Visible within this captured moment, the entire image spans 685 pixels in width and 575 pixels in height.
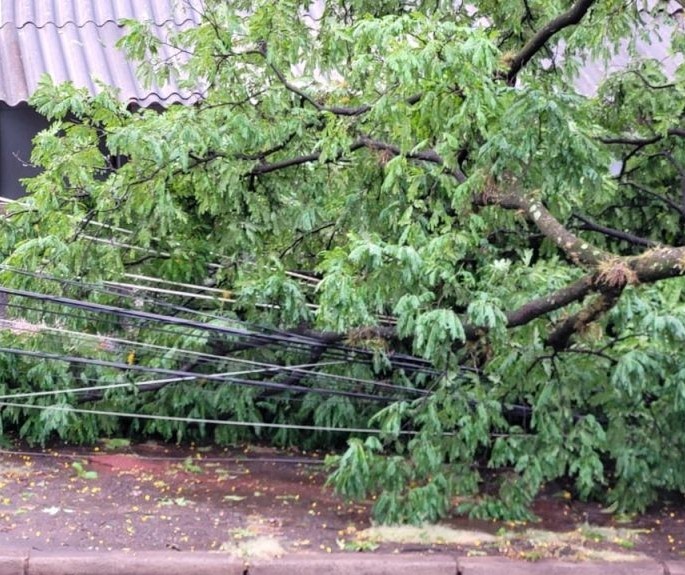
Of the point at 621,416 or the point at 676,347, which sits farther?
the point at 621,416

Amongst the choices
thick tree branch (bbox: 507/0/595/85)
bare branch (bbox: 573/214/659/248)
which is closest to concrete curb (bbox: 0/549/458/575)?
bare branch (bbox: 573/214/659/248)

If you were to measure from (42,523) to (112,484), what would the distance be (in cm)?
87

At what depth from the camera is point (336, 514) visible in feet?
21.0

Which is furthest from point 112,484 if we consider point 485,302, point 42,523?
point 485,302

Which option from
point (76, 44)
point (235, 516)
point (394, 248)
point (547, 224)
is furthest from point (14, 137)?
point (547, 224)

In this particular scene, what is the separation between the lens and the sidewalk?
5.34m

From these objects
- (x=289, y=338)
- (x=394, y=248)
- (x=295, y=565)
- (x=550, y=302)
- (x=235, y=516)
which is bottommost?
A: (x=295, y=565)

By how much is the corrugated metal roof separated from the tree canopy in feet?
6.91

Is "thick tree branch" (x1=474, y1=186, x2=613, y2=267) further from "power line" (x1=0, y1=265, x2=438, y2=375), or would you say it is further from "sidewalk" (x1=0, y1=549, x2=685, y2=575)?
"sidewalk" (x1=0, y1=549, x2=685, y2=575)

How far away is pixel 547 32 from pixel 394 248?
1.97 meters

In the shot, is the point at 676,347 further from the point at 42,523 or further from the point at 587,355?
the point at 42,523

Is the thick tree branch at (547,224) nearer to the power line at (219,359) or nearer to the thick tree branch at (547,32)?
the thick tree branch at (547,32)

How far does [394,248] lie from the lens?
17.4ft

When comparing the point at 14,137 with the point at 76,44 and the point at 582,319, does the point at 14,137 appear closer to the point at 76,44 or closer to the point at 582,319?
the point at 76,44
